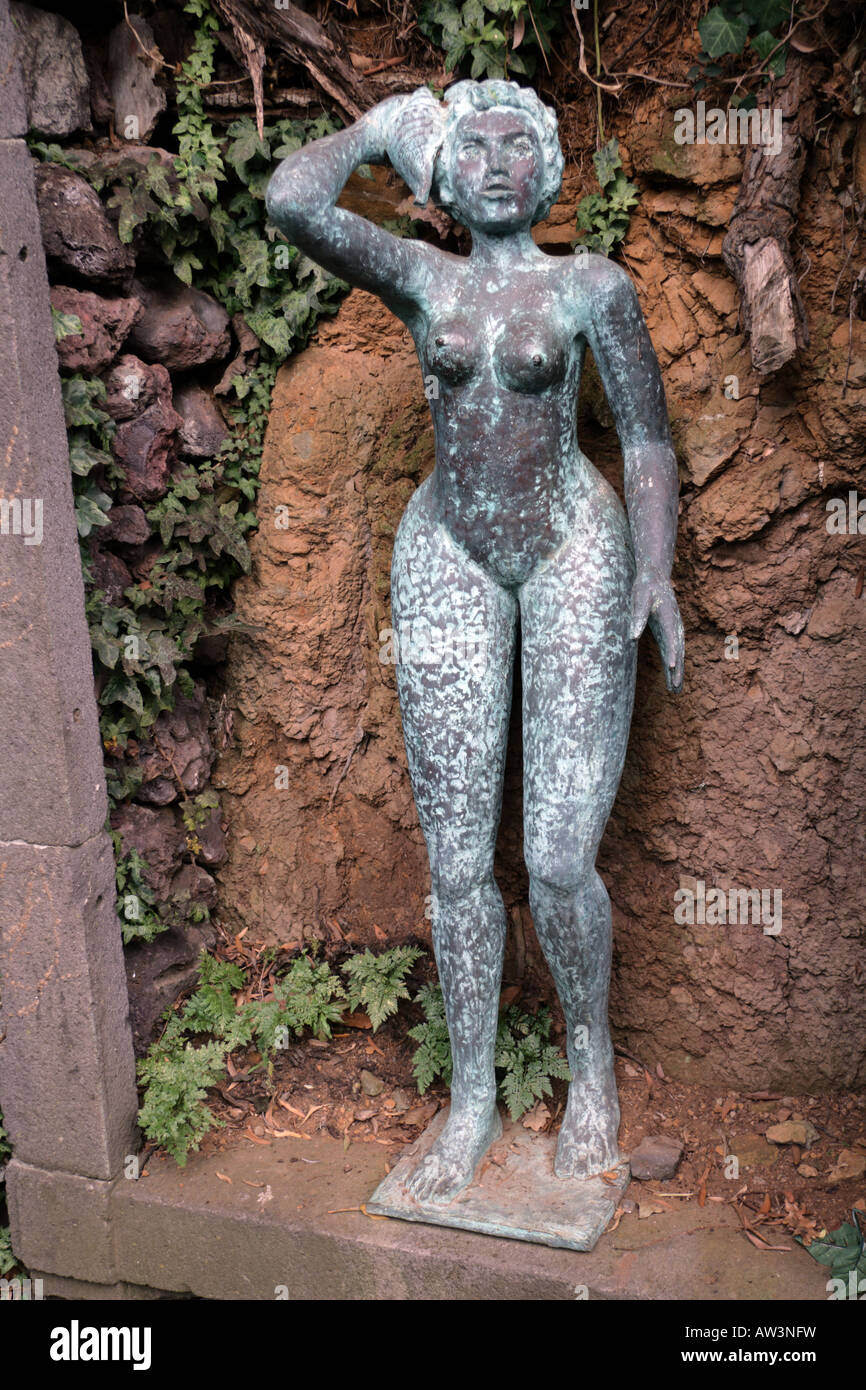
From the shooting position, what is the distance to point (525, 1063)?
375 cm

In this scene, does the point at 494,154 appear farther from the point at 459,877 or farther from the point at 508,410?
the point at 459,877

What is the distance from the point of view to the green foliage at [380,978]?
12.9ft

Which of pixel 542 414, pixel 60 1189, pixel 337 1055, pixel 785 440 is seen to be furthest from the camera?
pixel 337 1055

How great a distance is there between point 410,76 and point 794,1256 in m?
3.32

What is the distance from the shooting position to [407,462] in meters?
3.92

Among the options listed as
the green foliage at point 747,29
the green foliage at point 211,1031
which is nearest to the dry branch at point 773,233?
the green foliage at point 747,29

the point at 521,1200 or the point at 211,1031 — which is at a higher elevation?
the point at 211,1031

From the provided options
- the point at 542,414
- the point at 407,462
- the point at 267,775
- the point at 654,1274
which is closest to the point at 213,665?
the point at 267,775

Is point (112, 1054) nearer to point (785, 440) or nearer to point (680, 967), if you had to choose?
point (680, 967)

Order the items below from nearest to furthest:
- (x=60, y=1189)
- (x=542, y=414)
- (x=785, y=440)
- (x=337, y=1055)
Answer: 1. (x=542, y=414)
2. (x=785, y=440)
3. (x=60, y=1189)
4. (x=337, y=1055)

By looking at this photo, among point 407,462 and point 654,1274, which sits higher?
point 407,462

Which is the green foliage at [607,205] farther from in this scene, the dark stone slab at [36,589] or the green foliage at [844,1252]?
the green foliage at [844,1252]

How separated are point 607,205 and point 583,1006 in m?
2.13

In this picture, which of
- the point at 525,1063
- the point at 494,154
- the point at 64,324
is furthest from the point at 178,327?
the point at 525,1063
